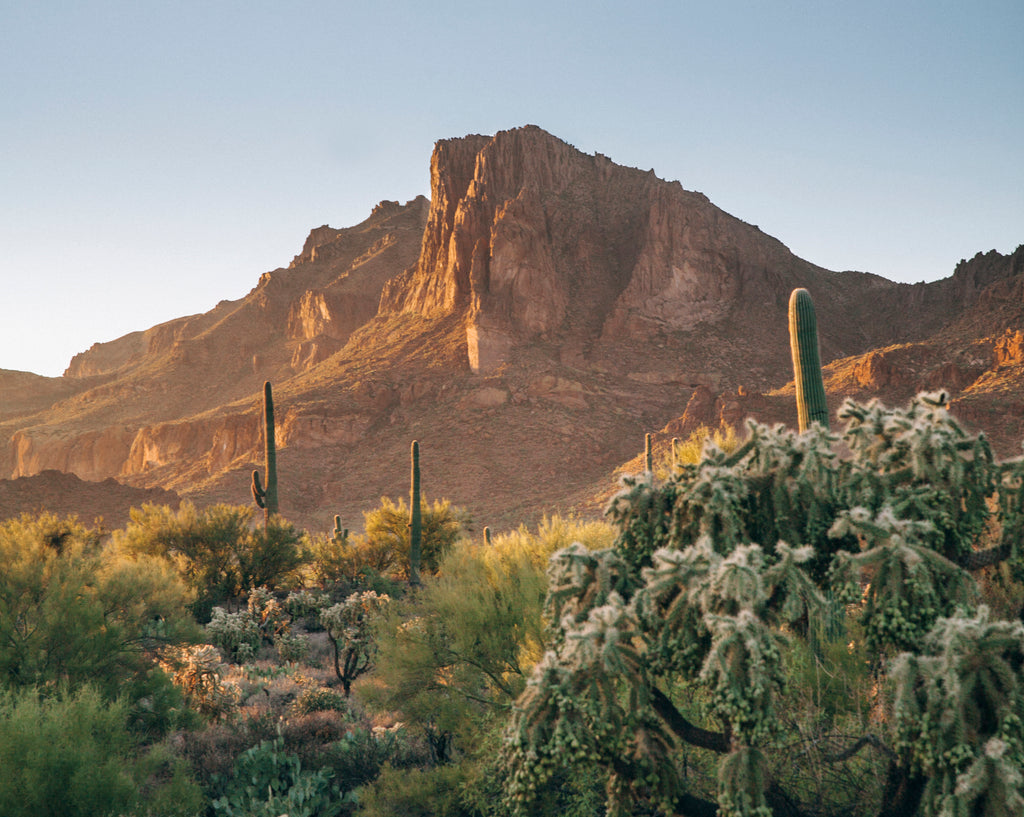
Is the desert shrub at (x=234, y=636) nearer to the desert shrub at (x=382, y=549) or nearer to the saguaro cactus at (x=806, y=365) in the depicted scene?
the desert shrub at (x=382, y=549)

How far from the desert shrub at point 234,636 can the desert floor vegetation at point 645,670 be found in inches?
62.1

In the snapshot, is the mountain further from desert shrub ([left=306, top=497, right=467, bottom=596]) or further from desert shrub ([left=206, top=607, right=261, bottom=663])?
desert shrub ([left=206, top=607, right=261, bottom=663])

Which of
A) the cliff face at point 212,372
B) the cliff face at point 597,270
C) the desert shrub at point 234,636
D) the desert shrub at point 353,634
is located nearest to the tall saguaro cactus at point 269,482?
the desert shrub at point 234,636

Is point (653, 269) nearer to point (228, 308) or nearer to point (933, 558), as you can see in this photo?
point (933, 558)

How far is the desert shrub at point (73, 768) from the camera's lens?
22.6 feet

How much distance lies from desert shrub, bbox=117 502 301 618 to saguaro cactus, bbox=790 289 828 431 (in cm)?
1649

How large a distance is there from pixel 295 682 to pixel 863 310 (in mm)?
78711

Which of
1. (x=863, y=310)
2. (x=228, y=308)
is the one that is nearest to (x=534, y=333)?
(x=863, y=310)

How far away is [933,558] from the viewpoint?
4.47 m

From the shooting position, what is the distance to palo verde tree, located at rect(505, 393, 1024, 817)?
159 inches

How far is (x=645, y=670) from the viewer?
15.7 ft

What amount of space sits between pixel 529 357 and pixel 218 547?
2028 inches

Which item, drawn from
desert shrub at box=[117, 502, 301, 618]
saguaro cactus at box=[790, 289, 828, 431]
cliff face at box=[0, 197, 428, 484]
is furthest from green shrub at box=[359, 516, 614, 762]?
cliff face at box=[0, 197, 428, 484]

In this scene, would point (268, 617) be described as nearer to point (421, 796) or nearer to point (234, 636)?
point (234, 636)
